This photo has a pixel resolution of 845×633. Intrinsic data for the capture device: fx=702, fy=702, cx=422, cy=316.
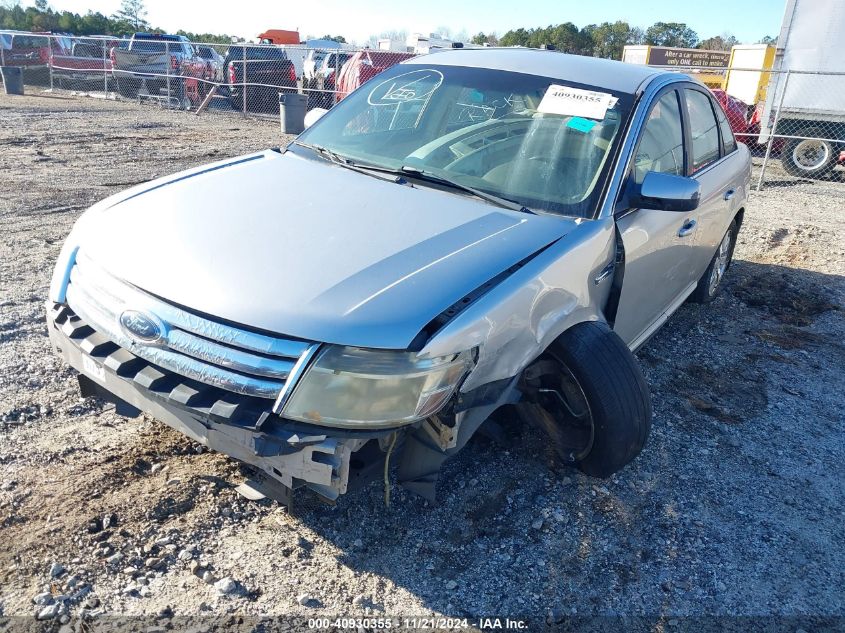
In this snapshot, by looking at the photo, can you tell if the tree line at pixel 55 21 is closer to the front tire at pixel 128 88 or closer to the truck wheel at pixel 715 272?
the front tire at pixel 128 88

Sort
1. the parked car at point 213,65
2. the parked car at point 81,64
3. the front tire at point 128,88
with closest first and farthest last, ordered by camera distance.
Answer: the parked car at point 213,65 → the front tire at point 128,88 → the parked car at point 81,64

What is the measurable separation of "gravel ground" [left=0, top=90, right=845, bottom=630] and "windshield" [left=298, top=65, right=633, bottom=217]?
128 centimetres

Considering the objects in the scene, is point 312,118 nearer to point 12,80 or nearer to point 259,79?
point 259,79

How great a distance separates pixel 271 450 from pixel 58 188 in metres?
7.44

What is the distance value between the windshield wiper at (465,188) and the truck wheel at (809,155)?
38.1 ft

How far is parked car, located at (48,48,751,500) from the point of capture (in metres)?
2.27

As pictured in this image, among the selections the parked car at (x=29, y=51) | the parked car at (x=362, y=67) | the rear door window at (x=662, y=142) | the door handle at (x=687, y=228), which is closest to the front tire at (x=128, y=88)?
the parked car at (x=29, y=51)

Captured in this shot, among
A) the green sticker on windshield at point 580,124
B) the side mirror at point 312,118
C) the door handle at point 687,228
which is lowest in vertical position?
the door handle at point 687,228

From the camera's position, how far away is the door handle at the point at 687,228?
13.3 ft

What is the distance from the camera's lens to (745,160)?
556 centimetres

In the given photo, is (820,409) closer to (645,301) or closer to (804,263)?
(645,301)

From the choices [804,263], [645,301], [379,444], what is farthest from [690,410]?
[804,263]

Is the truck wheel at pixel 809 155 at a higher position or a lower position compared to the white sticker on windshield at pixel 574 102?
lower

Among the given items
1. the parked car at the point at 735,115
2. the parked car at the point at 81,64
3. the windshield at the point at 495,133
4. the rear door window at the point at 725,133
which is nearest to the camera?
the windshield at the point at 495,133
